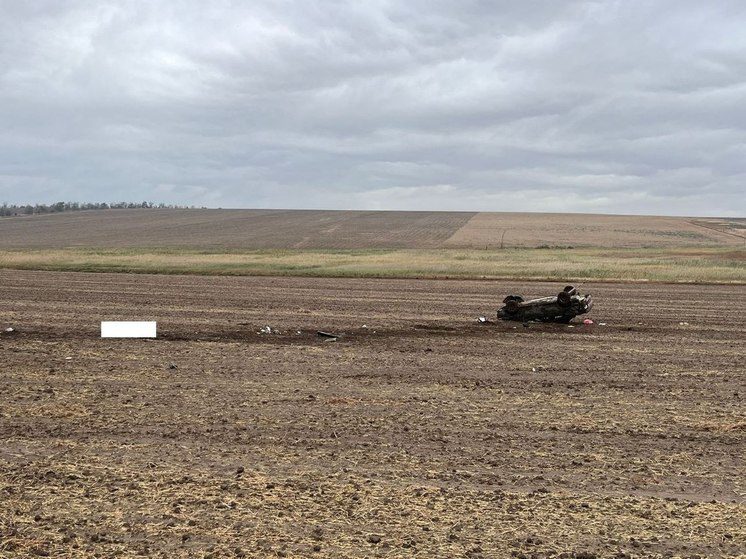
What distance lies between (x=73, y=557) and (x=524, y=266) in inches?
1678

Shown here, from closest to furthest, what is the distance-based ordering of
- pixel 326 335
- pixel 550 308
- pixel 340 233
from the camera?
1. pixel 326 335
2. pixel 550 308
3. pixel 340 233

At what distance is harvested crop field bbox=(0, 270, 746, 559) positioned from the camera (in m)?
5.89

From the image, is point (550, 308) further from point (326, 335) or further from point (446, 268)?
point (446, 268)

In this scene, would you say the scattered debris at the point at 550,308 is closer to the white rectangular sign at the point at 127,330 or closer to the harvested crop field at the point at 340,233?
the white rectangular sign at the point at 127,330

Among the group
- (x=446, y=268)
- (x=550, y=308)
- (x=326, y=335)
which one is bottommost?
(x=326, y=335)

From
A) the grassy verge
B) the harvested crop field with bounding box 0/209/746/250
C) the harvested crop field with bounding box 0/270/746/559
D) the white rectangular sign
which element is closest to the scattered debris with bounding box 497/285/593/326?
the harvested crop field with bounding box 0/270/746/559

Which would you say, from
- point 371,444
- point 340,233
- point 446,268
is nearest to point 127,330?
point 371,444

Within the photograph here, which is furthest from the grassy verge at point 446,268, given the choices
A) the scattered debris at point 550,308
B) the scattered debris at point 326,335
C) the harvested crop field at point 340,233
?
the harvested crop field at point 340,233

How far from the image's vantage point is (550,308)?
64.1ft

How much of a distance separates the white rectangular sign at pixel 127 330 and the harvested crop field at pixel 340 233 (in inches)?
2453

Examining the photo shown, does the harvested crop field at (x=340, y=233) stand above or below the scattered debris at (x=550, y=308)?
above

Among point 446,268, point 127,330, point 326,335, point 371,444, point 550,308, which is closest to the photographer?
point 371,444

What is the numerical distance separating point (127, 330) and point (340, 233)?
8692 cm

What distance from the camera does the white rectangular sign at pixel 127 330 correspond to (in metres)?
16.3
